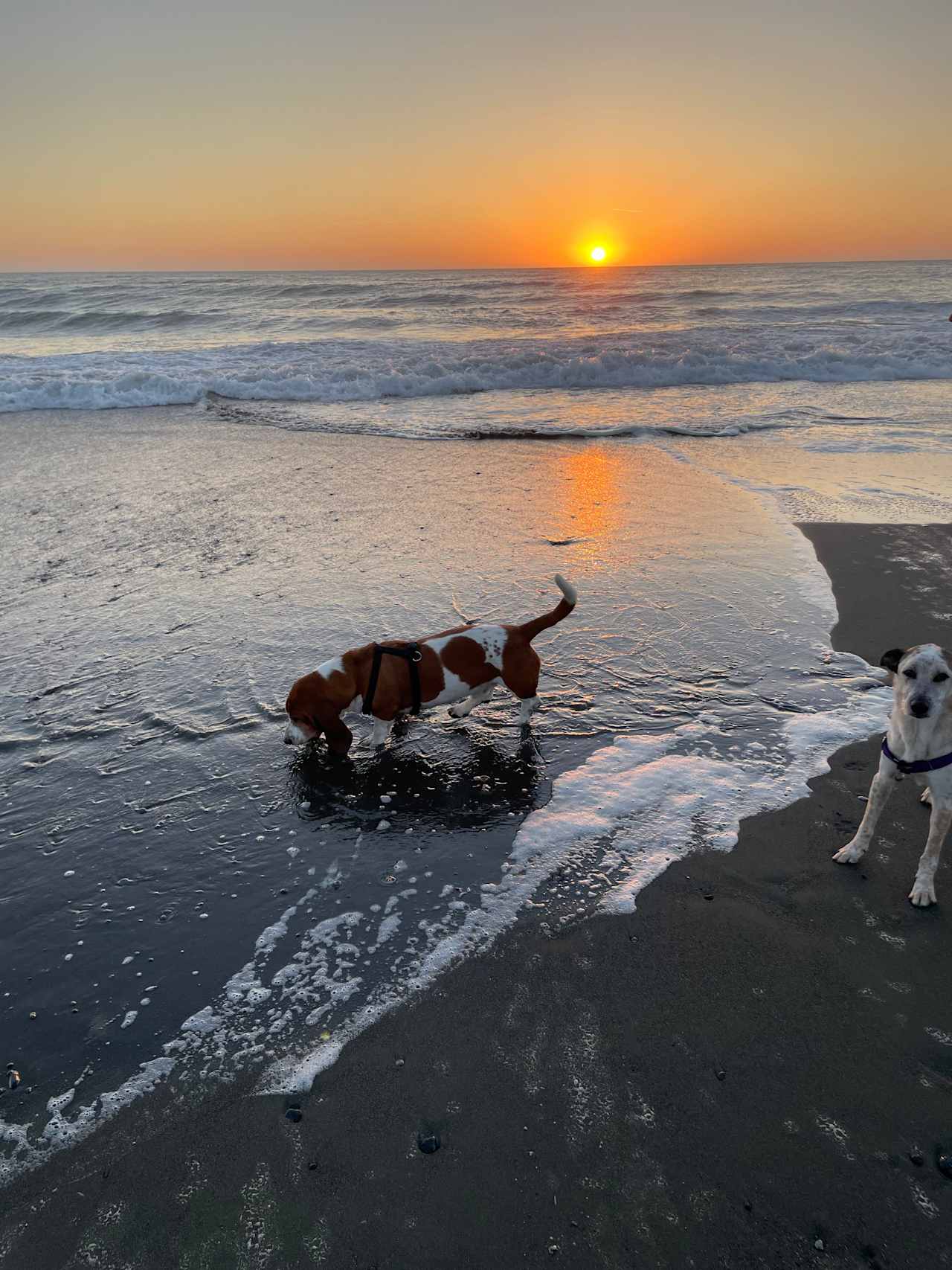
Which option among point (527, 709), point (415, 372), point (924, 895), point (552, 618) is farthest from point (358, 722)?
point (415, 372)

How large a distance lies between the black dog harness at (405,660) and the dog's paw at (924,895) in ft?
8.41

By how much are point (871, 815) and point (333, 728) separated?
2.70 metres

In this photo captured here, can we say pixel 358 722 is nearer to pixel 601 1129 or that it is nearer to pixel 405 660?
pixel 405 660

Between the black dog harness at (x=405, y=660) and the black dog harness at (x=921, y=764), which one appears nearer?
the black dog harness at (x=921, y=764)

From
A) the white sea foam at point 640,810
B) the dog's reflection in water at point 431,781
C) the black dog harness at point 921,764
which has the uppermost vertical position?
the black dog harness at point 921,764

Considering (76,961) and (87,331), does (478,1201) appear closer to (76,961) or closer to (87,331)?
(76,961)

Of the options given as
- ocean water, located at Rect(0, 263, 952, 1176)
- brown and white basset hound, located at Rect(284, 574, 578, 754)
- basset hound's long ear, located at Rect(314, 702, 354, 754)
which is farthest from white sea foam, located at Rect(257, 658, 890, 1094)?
basset hound's long ear, located at Rect(314, 702, 354, 754)

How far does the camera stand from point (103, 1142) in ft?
7.92

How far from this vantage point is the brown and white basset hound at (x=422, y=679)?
429 cm

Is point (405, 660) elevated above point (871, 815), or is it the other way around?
point (405, 660)

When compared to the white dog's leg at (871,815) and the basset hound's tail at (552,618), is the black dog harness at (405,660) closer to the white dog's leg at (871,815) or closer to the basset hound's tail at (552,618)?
the basset hound's tail at (552,618)

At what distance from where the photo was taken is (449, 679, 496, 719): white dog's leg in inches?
190

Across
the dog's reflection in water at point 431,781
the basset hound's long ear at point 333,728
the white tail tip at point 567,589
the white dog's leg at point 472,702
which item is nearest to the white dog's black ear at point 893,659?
the white tail tip at point 567,589

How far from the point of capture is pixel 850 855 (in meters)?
3.56
